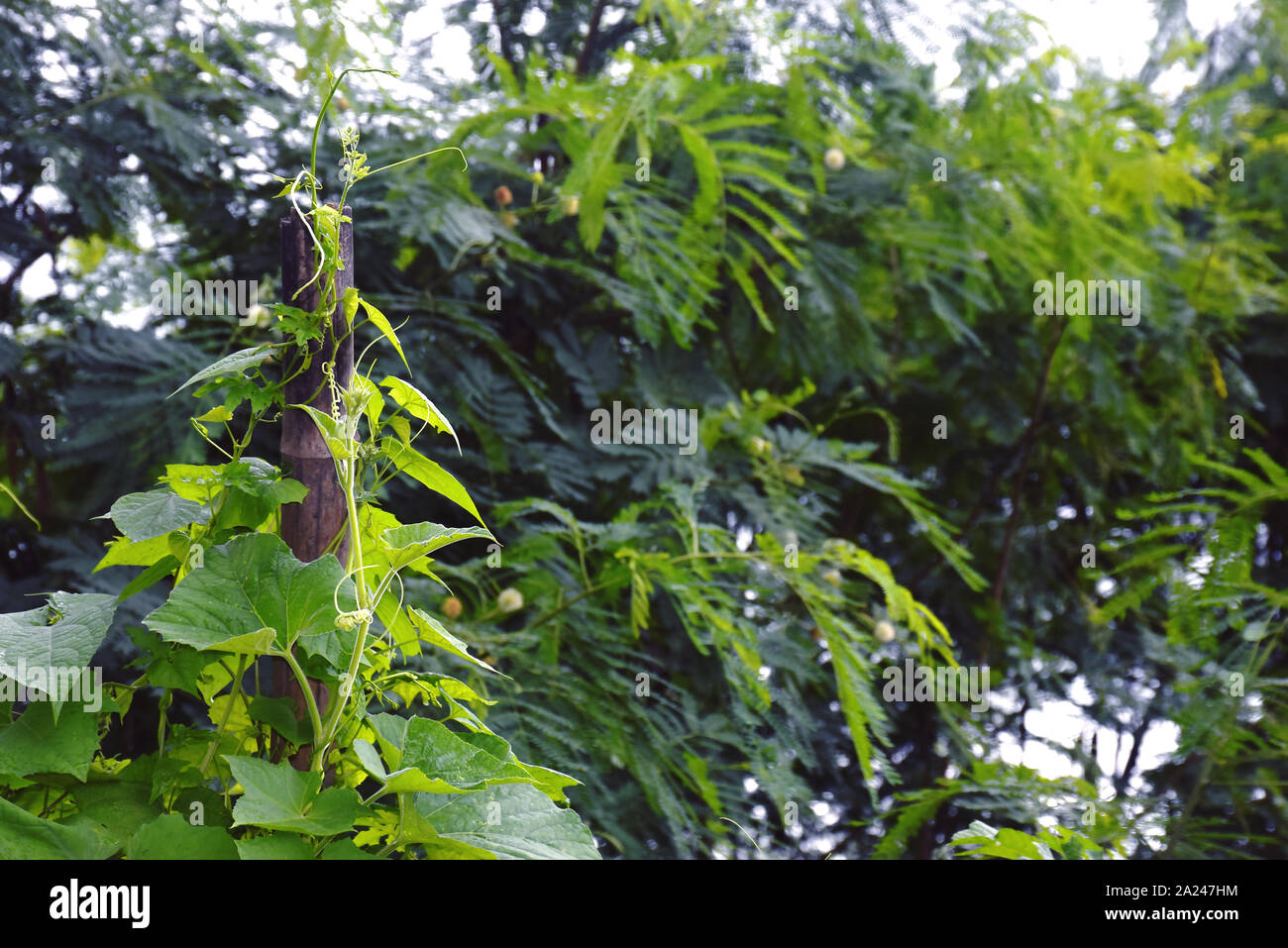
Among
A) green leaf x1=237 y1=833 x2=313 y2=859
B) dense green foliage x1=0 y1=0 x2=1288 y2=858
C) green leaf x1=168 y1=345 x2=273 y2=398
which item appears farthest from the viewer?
dense green foliage x1=0 y1=0 x2=1288 y2=858

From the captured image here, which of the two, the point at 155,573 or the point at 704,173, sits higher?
the point at 704,173

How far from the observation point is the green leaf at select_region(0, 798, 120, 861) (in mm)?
541

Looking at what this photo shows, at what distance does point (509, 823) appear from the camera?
1.99 ft

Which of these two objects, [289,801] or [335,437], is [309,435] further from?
[289,801]

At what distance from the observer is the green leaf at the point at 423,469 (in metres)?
0.66

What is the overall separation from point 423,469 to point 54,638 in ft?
0.82

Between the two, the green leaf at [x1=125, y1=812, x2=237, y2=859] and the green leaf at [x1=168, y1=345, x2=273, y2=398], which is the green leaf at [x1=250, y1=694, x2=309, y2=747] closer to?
the green leaf at [x1=125, y1=812, x2=237, y2=859]

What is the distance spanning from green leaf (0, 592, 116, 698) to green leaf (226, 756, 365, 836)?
4.7 inches

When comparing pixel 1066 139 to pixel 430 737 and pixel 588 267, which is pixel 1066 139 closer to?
pixel 588 267

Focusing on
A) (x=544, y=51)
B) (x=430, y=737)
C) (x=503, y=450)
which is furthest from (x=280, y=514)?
(x=544, y=51)

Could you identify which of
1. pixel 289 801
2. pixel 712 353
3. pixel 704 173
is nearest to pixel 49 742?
pixel 289 801

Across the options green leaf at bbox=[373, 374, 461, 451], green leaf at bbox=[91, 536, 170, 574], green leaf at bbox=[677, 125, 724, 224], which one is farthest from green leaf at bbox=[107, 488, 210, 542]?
green leaf at bbox=[677, 125, 724, 224]

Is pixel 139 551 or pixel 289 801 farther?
pixel 139 551

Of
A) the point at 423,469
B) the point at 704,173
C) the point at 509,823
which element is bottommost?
the point at 509,823
